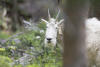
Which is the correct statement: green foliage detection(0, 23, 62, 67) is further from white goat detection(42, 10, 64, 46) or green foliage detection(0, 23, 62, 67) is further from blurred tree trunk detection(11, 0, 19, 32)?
blurred tree trunk detection(11, 0, 19, 32)

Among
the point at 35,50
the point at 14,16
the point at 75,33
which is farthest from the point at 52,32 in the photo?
the point at 14,16

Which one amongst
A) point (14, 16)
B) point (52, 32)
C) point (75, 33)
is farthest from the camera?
point (14, 16)

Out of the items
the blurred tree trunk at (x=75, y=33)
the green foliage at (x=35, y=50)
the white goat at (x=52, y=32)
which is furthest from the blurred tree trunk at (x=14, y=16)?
the blurred tree trunk at (x=75, y=33)

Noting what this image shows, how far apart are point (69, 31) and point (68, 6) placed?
34cm

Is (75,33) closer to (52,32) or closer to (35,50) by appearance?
(52,32)

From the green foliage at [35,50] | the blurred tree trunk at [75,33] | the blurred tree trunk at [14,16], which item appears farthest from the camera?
the blurred tree trunk at [14,16]

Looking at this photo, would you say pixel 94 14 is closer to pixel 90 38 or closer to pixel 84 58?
pixel 90 38

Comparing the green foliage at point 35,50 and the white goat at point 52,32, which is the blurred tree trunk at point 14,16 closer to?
the green foliage at point 35,50

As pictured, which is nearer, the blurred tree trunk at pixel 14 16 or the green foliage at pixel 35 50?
the green foliage at pixel 35 50

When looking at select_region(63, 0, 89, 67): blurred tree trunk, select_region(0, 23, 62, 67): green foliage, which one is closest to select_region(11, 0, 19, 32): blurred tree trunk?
select_region(0, 23, 62, 67): green foliage

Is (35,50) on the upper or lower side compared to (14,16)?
lower

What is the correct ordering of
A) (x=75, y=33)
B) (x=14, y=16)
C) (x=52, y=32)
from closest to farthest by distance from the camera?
(x=75, y=33) → (x=52, y=32) → (x=14, y=16)

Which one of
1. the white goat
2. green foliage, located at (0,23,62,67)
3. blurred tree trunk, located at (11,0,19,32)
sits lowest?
green foliage, located at (0,23,62,67)

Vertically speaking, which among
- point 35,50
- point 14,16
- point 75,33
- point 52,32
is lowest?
point 35,50
